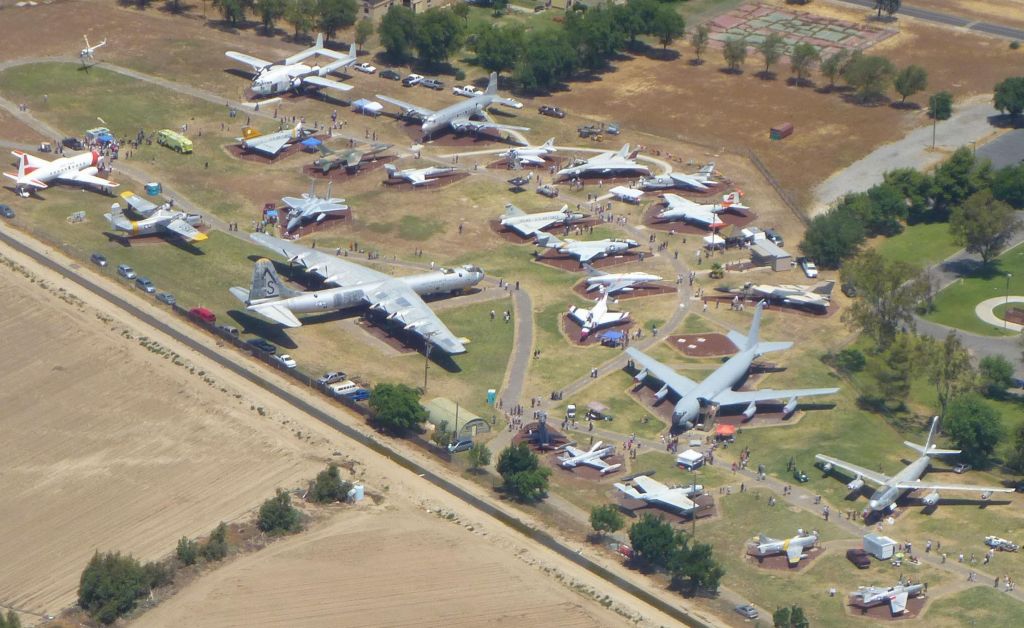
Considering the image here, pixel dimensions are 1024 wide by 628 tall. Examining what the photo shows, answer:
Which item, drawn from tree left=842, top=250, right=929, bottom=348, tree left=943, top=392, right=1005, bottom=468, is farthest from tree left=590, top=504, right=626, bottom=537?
tree left=842, top=250, right=929, bottom=348

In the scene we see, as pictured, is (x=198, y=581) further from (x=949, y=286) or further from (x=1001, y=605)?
(x=949, y=286)

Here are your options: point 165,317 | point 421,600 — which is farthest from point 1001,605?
point 165,317

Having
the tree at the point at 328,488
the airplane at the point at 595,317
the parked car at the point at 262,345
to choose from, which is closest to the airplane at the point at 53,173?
the parked car at the point at 262,345

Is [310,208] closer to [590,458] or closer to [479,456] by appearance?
[479,456]

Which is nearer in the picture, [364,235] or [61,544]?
[61,544]

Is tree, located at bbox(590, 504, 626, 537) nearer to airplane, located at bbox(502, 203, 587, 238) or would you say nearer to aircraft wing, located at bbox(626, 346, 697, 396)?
aircraft wing, located at bbox(626, 346, 697, 396)
